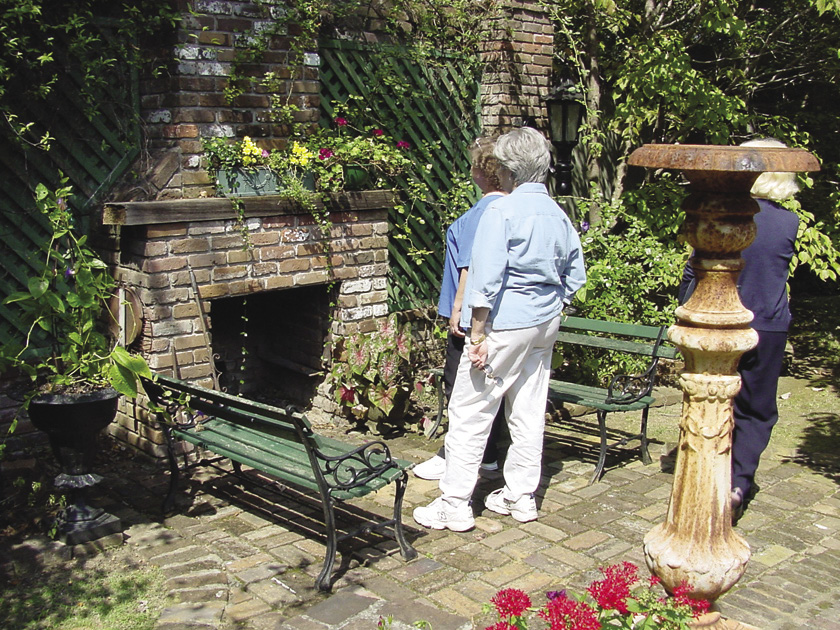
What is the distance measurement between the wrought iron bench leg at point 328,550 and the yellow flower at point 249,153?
239cm

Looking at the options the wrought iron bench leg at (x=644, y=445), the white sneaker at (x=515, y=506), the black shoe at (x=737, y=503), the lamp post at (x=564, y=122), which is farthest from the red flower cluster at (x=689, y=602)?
the lamp post at (x=564, y=122)

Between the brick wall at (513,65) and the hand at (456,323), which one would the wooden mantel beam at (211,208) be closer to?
the hand at (456,323)

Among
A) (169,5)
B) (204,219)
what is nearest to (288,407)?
(204,219)

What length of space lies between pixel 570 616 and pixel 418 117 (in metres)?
4.93

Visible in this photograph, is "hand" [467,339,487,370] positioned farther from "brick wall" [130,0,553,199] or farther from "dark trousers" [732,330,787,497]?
"brick wall" [130,0,553,199]

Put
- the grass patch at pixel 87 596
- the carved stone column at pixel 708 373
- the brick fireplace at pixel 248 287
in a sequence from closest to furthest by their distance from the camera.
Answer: the carved stone column at pixel 708 373 < the grass patch at pixel 87 596 < the brick fireplace at pixel 248 287

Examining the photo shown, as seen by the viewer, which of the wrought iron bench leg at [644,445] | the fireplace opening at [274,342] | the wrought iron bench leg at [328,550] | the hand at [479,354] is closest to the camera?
the wrought iron bench leg at [328,550]

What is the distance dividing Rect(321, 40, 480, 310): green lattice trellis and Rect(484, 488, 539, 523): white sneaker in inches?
90.6

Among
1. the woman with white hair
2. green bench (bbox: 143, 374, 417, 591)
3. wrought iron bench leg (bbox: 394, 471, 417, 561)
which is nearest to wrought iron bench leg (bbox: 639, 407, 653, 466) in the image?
the woman with white hair

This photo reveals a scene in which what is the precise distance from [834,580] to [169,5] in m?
4.53

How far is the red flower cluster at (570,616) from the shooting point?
2.24 metres

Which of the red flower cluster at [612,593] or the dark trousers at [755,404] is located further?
the dark trousers at [755,404]

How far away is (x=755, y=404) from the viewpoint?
174 inches

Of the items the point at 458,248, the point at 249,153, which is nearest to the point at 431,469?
the point at 458,248
